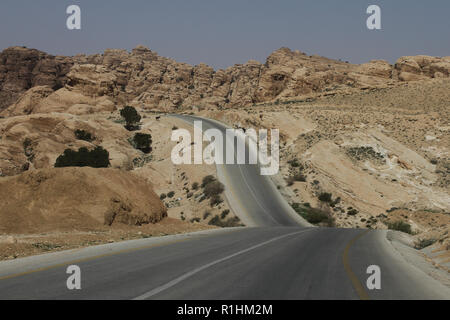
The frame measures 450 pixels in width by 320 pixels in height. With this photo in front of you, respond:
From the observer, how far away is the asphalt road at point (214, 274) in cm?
746

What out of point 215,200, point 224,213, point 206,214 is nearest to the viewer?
point 224,213

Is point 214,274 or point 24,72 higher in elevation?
point 24,72

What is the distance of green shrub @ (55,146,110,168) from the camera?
4789cm

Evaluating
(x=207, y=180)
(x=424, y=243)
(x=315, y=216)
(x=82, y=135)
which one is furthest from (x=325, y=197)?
(x=82, y=135)

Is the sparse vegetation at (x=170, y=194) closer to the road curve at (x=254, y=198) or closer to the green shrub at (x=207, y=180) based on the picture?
the green shrub at (x=207, y=180)

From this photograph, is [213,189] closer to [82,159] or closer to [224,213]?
[224,213]

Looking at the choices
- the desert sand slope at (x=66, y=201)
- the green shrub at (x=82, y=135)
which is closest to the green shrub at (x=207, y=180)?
the desert sand slope at (x=66, y=201)

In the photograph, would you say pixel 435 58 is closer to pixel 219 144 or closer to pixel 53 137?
pixel 219 144

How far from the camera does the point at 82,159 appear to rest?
4953cm

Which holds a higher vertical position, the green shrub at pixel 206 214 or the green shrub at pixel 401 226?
the green shrub at pixel 206 214

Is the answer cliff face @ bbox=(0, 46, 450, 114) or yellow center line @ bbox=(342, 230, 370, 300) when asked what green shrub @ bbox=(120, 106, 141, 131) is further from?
yellow center line @ bbox=(342, 230, 370, 300)

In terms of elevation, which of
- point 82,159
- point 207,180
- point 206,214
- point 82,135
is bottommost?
point 206,214

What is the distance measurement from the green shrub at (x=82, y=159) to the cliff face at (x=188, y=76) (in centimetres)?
5168

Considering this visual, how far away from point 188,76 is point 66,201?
517ft
